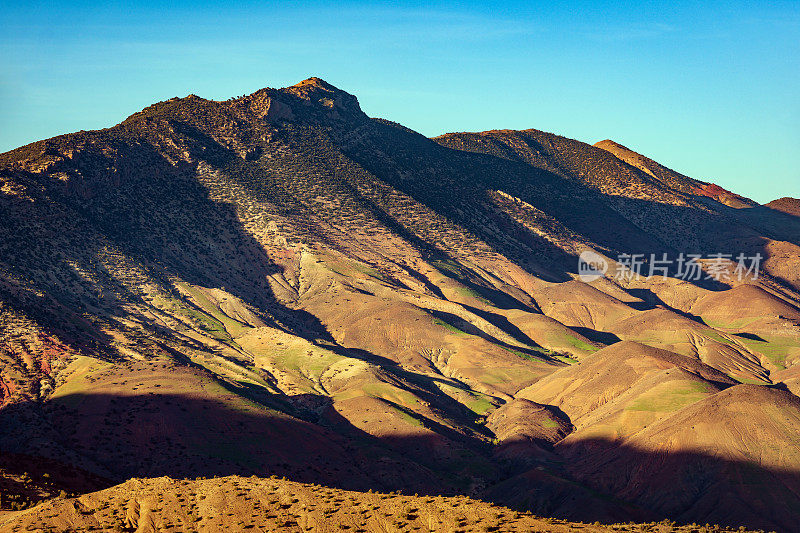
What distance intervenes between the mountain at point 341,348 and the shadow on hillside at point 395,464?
25 centimetres

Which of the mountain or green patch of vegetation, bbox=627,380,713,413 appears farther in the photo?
green patch of vegetation, bbox=627,380,713,413

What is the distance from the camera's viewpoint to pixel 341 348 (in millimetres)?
130125

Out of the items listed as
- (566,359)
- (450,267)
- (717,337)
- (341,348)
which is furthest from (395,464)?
(450,267)

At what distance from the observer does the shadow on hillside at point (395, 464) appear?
69125 mm

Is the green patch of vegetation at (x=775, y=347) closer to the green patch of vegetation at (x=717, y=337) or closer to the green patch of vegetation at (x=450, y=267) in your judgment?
the green patch of vegetation at (x=717, y=337)

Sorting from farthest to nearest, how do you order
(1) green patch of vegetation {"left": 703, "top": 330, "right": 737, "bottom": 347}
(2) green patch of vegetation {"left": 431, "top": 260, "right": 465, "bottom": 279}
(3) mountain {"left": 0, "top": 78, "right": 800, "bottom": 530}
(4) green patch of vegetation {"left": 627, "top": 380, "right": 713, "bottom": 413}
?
(2) green patch of vegetation {"left": 431, "top": 260, "right": 465, "bottom": 279} → (1) green patch of vegetation {"left": 703, "top": 330, "right": 737, "bottom": 347} → (4) green patch of vegetation {"left": 627, "top": 380, "right": 713, "bottom": 413} → (3) mountain {"left": 0, "top": 78, "right": 800, "bottom": 530}

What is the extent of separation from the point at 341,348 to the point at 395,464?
5021 cm

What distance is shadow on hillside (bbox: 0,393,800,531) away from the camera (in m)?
69.1

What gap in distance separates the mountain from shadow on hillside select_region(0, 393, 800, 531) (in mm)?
254

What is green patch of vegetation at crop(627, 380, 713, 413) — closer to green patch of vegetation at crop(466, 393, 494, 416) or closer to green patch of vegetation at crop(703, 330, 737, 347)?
green patch of vegetation at crop(466, 393, 494, 416)

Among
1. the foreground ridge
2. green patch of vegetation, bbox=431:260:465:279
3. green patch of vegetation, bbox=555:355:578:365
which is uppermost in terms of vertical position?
green patch of vegetation, bbox=431:260:465:279

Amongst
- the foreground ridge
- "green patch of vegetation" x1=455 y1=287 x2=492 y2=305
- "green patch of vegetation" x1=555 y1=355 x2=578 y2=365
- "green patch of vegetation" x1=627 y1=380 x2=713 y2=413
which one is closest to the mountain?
"green patch of vegetation" x1=555 y1=355 x2=578 y2=365

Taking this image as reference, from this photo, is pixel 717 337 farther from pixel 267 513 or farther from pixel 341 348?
pixel 267 513

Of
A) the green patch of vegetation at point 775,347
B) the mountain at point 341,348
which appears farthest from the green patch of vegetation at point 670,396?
the green patch of vegetation at point 775,347
